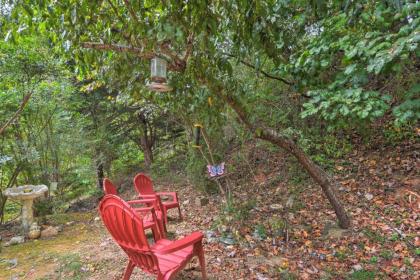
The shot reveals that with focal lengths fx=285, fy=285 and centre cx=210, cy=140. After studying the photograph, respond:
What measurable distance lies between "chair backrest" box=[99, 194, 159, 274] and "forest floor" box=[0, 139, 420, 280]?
66 cm

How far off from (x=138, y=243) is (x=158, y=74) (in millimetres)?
1167

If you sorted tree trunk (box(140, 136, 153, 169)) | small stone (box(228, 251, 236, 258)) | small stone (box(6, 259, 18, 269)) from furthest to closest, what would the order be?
tree trunk (box(140, 136, 153, 169)) < small stone (box(6, 259, 18, 269)) < small stone (box(228, 251, 236, 258))

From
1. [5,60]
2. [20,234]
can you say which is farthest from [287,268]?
[5,60]

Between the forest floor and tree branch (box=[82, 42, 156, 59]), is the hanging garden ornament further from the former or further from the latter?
the forest floor

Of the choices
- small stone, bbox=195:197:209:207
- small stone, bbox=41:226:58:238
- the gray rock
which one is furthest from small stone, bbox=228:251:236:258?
small stone, bbox=41:226:58:238

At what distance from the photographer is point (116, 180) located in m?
6.63

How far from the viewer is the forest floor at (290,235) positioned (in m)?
2.57

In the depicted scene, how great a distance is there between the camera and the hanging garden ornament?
201cm

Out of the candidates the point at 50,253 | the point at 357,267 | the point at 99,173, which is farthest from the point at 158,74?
the point at 99,173

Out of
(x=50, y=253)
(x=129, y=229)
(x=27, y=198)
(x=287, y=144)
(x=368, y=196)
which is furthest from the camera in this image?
(x=27, y=198)

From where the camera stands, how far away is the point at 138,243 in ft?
6.22

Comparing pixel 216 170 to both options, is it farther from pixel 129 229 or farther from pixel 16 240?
pixel 16 240

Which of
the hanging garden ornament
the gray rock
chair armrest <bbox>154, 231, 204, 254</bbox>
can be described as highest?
the hanging garden ornament

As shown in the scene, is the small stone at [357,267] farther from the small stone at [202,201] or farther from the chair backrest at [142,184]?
the chair backrest at [142,184]
